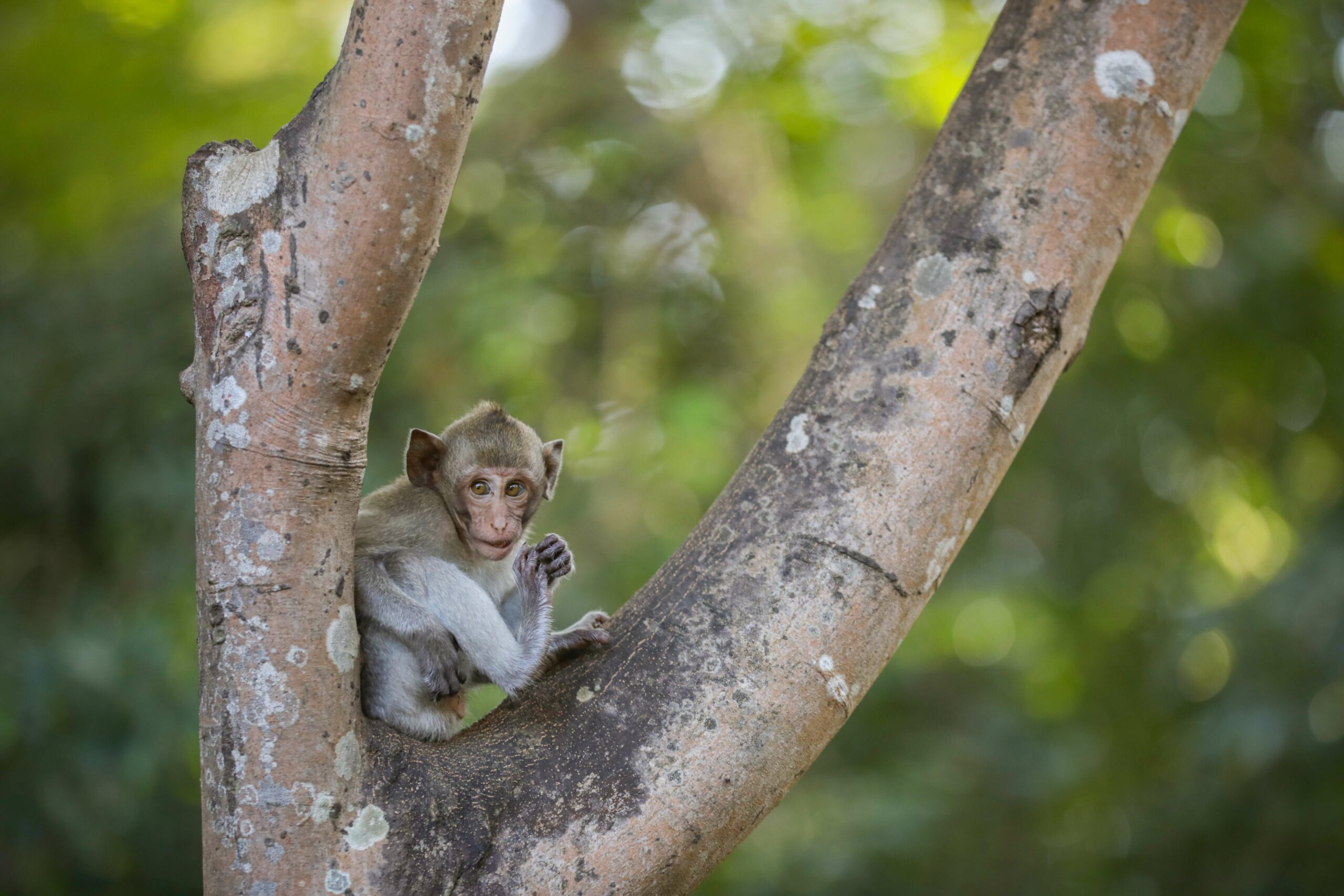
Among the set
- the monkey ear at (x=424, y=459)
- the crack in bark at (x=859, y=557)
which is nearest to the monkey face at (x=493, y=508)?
the monkey ear at (x=424, y=459)

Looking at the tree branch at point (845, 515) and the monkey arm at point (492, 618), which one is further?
the monkey arm at point (492, 618)

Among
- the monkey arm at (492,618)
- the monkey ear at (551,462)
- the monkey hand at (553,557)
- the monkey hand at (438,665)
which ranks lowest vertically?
the monkey hand at (438,665)

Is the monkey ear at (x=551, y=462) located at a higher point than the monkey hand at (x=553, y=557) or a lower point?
higher

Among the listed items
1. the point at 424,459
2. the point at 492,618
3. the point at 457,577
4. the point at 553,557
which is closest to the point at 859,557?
the point at 553,557

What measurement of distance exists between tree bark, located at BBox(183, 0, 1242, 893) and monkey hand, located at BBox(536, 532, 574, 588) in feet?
1.32

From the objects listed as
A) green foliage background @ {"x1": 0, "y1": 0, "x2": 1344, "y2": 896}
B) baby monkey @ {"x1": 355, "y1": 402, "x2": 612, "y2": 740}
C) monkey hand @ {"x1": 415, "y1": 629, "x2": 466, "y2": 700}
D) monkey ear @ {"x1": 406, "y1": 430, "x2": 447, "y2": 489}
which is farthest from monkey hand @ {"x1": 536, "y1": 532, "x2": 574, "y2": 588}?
green foliage background @ {"x1": 0, "y1": 0, "x2": 1344, "y2": 896}

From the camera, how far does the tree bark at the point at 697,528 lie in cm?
201

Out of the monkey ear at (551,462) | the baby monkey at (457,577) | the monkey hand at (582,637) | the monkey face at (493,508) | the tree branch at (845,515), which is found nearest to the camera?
the tree branch at (845,515)

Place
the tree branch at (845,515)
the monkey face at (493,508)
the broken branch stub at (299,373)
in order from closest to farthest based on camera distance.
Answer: the broken branch stub at (299,373) → the tree branch at (845,515) → the monkey face at (493,508)

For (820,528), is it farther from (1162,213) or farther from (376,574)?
(1162,213)

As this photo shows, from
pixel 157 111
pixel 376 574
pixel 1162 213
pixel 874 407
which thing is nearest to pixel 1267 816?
pixel 1162 213

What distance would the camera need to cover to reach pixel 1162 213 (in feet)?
22.1

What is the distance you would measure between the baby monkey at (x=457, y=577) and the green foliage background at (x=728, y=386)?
214cm

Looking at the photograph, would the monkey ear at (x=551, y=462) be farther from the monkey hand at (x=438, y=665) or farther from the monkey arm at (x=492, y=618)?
the monkey hand at (x=438, y=665)
